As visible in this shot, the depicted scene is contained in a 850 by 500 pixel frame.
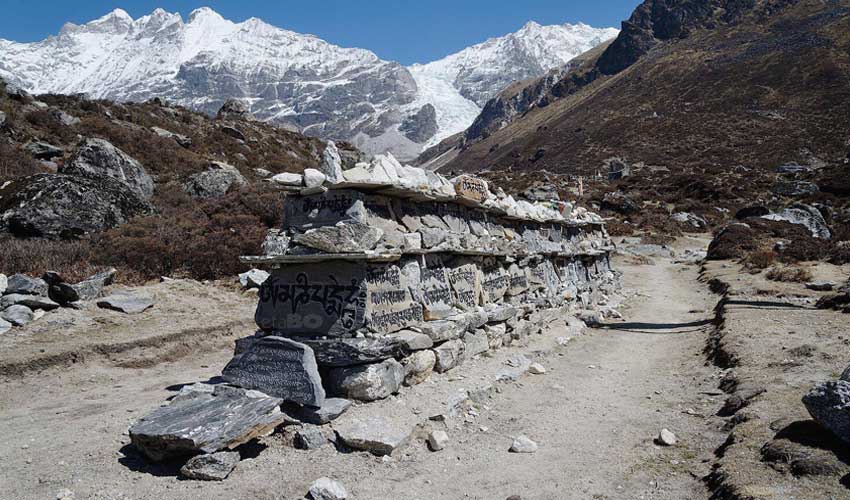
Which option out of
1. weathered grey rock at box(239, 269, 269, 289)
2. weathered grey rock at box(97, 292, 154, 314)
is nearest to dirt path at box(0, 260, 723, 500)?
weathered grey rock at box(97, 292, 154, 314)

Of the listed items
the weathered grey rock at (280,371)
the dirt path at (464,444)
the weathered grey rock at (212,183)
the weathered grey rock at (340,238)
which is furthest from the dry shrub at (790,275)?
the weathered grey rock at (212,183)

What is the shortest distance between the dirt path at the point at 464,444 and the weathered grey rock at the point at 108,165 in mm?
11670

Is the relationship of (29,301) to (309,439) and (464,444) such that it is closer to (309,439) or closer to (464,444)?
(309,439)

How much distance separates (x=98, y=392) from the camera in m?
6.27

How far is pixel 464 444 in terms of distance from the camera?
15.4 feet

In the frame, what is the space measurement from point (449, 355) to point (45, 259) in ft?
30.2

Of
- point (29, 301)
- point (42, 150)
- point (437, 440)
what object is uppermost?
point (42, 150)

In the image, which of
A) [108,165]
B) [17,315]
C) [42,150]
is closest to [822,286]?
[17,315]

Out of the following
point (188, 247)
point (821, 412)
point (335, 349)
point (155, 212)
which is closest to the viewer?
point (821, 412)

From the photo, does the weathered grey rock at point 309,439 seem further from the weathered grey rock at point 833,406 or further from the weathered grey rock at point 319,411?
the weathered grey rock at point 833,406

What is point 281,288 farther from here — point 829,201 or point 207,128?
point 829,201

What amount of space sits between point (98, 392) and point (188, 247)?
6396mm

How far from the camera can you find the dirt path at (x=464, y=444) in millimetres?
3746

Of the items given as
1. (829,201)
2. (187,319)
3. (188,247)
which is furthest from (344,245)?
(829,201)
